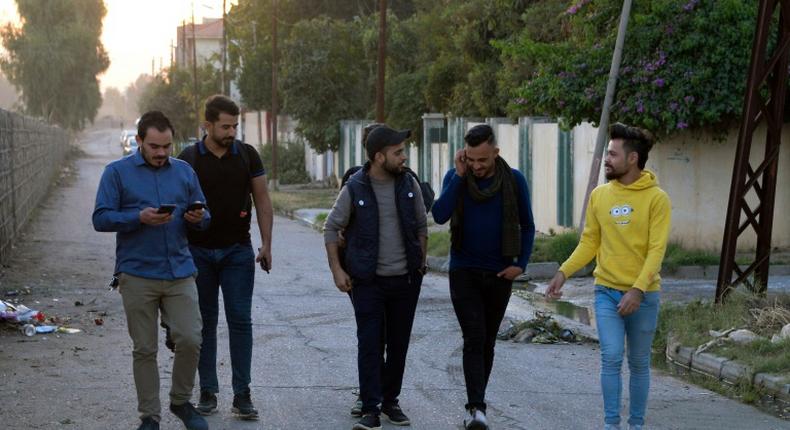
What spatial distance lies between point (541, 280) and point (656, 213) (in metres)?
10.4

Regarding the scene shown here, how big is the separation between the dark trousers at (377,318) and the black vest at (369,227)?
10cm

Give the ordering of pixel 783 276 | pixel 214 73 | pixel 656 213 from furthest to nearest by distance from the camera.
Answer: pixel 214 73 < pixel 783 276 < pixel 656 213

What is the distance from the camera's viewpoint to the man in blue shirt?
22.5ft

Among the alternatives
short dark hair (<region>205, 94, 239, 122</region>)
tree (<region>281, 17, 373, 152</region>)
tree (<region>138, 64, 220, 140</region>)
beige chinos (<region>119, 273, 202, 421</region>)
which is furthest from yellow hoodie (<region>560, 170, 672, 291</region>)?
tree (<region>138, 64, 220, 140</region>)

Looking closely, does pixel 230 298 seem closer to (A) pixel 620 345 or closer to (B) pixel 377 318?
(B) pixel 377 318

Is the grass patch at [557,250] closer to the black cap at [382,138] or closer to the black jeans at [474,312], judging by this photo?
the black jeans at [474,312]

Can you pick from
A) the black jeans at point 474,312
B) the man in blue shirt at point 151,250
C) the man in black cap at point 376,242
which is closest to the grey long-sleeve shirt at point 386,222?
the man in black cap at point 376,242

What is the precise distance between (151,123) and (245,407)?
6.19 feet

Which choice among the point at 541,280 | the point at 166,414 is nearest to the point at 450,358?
the point at 166,414

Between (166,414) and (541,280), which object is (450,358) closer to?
(166,414)

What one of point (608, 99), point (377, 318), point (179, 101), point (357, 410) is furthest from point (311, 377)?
point (179, 101)

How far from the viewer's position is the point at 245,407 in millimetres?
7648

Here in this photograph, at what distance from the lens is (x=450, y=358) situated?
33.6ft

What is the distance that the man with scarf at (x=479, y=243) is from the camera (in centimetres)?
735
